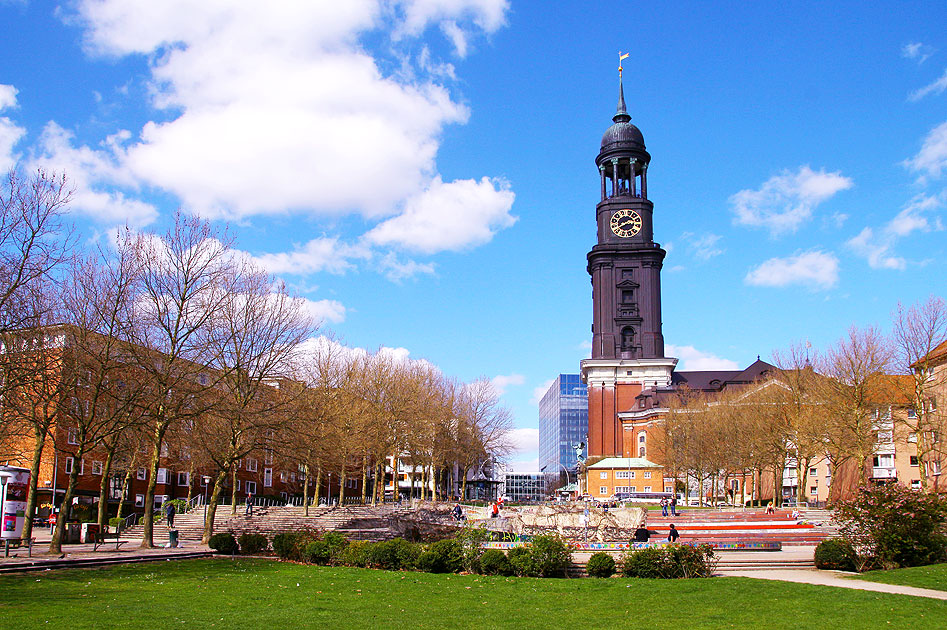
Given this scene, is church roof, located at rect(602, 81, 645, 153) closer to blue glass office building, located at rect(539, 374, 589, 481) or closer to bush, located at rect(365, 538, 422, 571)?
blue glass office building, located at rect(539, 374, 589, 481)

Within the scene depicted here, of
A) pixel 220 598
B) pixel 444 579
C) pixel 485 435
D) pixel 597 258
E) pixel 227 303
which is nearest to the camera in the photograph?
pixel 220 598

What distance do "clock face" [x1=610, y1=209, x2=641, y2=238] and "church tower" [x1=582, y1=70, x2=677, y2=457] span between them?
0.47 feet

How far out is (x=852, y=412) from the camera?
167 ft

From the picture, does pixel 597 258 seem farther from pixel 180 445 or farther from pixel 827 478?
pixel 180 445

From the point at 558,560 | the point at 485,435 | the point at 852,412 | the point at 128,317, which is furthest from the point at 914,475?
the point at 128,317

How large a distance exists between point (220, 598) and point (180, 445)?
32.7m

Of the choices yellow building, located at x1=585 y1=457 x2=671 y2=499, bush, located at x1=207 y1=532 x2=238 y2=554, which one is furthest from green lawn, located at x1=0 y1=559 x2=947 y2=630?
yellow building, located at x1=585 y1=457 x2=671 y2=499

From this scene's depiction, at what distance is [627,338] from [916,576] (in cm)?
9126

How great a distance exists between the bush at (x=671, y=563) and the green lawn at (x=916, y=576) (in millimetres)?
4673

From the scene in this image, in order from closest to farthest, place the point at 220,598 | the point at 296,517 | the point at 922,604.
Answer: the point at 922,604 < the point at 220,598 < the point at 296,517

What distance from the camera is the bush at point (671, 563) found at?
24.0 meters

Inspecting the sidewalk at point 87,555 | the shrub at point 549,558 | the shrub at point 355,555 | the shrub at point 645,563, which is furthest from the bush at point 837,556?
the sidewalk at point 87,555

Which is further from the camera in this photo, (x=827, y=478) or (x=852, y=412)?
(x=827, y=478)

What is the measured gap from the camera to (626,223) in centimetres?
11431
